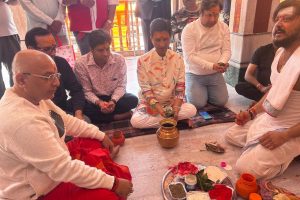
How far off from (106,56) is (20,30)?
3.43 m

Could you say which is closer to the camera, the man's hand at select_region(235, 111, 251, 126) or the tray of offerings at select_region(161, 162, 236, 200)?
the tray of offerings at select_region(161, 162, 236, 200)

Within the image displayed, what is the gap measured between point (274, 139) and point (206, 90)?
4.18 feet

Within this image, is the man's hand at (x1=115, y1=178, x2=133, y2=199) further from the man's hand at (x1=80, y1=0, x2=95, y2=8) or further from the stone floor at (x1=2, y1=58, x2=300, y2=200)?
the man's hand at (x1=80, y1=0, x2=95, y2=8)

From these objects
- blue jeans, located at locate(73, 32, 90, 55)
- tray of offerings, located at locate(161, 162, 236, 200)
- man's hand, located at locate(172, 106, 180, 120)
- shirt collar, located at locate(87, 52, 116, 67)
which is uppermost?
blue jeans, located at locate(73, 32, 90, 55)

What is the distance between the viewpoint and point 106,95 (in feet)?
8.04

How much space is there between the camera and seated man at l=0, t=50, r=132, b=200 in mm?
1038

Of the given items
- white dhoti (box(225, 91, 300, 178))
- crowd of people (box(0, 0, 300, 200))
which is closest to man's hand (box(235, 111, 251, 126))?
crowd of people (box(0, 0, 300, 200))

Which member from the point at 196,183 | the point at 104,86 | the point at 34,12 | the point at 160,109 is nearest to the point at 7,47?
the point at 34,12

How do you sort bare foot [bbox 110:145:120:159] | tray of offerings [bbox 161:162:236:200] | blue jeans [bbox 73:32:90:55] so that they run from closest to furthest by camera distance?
tray of offerings [bbox 161:162:236:200]
bare foot [bbox 110:145:120:159]
blue jeans [bbox 73:32:90:55]

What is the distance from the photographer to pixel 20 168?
1114 millimetres

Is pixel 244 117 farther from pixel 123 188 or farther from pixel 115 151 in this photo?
pixel 123 188

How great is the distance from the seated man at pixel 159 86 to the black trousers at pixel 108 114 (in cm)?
16

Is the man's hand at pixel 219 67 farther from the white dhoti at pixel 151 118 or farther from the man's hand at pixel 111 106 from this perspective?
the man's hand at pixel 111 106

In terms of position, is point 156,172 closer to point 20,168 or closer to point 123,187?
point 123,187
